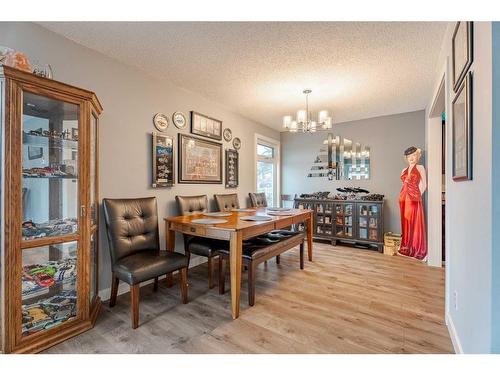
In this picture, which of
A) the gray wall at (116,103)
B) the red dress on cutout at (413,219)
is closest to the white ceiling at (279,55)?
the gray wall at (116,103)

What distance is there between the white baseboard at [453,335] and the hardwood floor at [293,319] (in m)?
0.04

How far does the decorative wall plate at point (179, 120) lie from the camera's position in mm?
2934

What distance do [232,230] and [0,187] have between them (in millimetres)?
1480

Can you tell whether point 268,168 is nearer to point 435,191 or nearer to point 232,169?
point 232,169

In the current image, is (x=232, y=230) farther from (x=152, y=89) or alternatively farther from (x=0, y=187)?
(x=152, y=89)

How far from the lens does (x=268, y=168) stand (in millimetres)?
5152

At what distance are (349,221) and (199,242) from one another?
9.32 ft

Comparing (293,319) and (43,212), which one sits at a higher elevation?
(43,212)

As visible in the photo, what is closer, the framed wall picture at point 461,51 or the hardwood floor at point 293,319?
the framed wall picture at point 461,51

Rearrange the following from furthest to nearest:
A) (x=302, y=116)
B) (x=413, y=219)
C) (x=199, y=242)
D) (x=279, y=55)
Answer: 1. (x=413, y=219)
2. (x=302, y=116)
3. (x=199, y=242)
4. (x=279, y=55)

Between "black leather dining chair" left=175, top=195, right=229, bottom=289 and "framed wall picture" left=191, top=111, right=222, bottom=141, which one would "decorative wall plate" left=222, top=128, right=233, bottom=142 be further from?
"black leather dining chair" left=175, top=195, right=229, bottom=289

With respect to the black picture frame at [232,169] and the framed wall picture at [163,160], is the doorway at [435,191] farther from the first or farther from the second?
the framed wall picture at [163,160]

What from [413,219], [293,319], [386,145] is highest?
[386,145]

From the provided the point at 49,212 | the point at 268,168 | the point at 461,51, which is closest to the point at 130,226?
the point at 49,212
